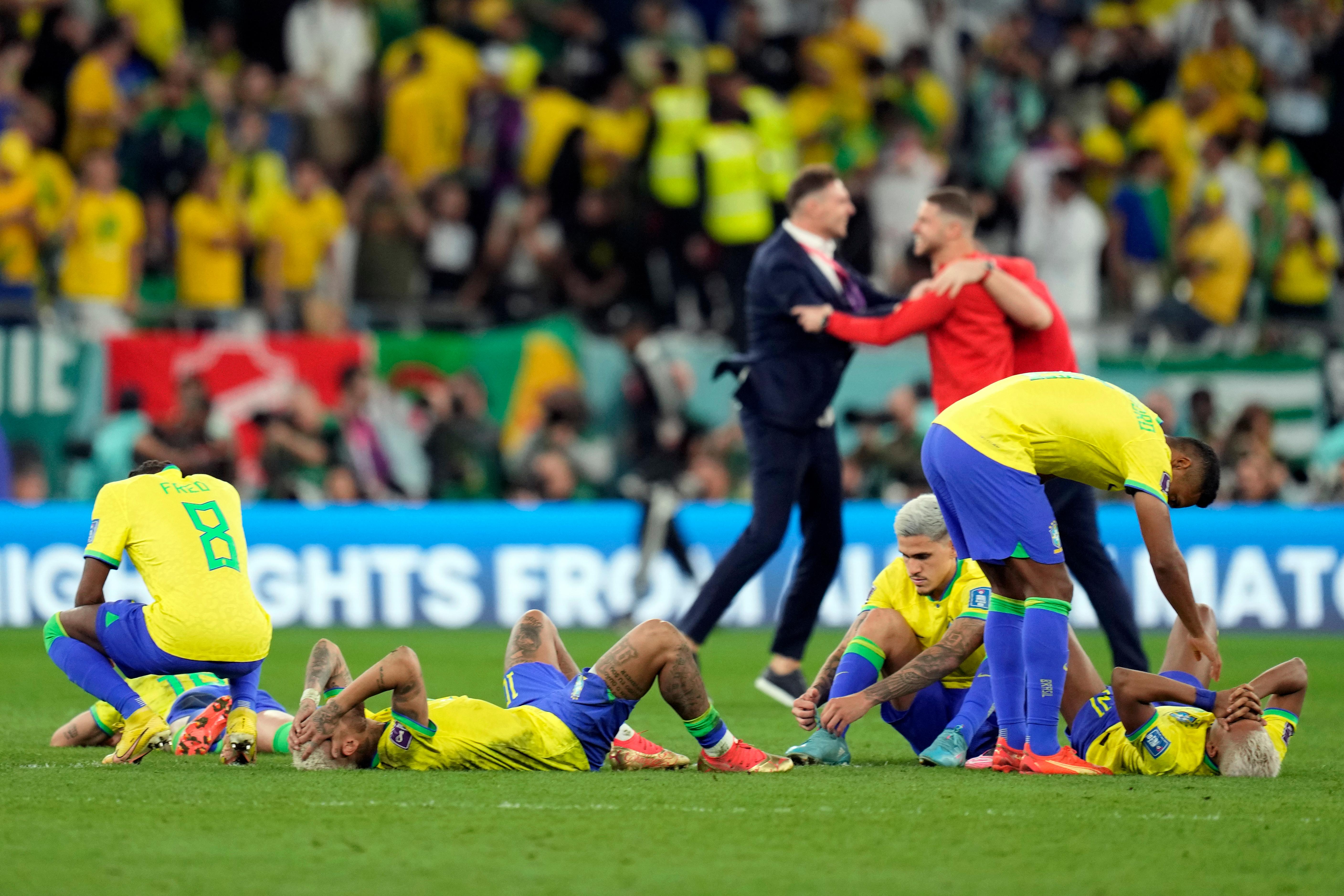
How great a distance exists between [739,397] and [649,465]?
5.15m

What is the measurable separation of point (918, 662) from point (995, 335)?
192 cm

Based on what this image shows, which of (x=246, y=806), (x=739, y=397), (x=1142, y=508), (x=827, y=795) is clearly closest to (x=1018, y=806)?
(x=827, y=795)

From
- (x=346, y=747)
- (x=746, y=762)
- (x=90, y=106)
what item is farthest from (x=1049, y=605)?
(x=90, y=106)

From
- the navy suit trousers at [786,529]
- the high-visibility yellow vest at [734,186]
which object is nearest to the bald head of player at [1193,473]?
the navy suit trousers at [786,529]

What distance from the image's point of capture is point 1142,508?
6586 mm

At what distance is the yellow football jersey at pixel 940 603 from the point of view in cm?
745

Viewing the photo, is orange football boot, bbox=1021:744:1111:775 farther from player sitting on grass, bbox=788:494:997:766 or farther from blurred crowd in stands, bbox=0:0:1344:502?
blurred crowd in stands, bbox=0:0:1344:502

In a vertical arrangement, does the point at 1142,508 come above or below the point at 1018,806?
above

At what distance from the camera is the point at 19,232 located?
51.1ft

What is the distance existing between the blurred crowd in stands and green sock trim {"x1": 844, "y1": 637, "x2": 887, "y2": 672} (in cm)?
694

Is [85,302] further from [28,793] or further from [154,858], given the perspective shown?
[154,858]

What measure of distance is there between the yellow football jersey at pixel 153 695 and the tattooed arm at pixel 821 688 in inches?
96.8

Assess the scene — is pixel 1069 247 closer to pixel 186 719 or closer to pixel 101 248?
pixel 101 248

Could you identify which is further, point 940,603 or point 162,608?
point 940,603
